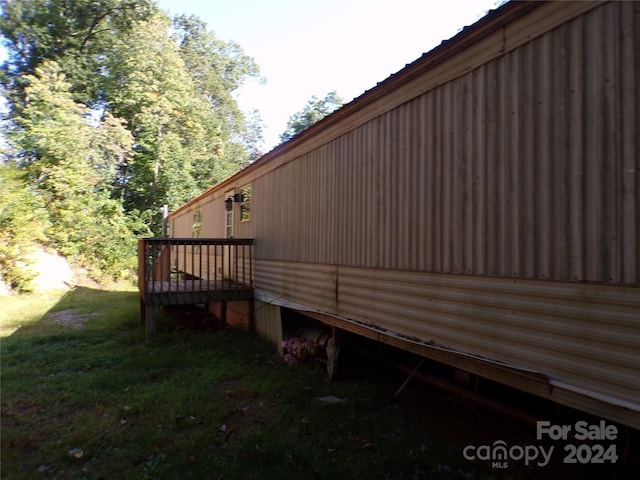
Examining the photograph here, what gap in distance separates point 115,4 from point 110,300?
18.6 meters

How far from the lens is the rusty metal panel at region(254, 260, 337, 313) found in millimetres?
5316

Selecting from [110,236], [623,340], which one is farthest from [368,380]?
[110,236]

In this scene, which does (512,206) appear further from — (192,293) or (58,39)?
(58,39)

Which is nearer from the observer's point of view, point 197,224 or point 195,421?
point 195,421

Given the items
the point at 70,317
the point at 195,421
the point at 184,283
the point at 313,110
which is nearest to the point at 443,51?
the point at 195,421

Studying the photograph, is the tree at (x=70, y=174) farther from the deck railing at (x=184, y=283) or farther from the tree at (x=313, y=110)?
the tree at (x=313, y=110)

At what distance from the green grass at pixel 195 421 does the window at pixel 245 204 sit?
3.25 m

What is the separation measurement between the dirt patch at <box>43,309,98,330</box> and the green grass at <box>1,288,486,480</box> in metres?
2.11

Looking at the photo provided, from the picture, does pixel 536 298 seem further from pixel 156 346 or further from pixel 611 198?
pixel 156 346

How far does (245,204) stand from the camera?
9445mm

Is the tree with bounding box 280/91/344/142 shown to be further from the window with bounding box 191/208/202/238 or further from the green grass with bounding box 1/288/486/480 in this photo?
the green grass with bounding box 1/288/486/480

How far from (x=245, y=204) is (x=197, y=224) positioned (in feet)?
19.9

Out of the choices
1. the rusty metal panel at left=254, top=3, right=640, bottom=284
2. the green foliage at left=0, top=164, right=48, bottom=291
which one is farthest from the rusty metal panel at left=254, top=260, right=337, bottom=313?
the green foliage at left=0, top=164, right=48, bottom=291

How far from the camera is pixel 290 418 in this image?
14.0ft
